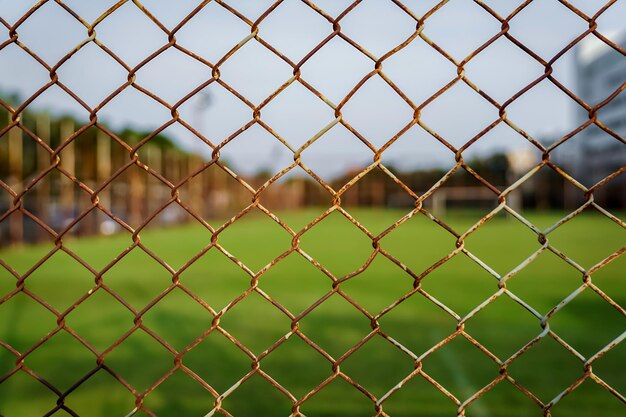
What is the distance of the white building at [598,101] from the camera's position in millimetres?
31562

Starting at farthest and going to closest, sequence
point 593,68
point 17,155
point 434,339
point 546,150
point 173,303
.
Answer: point 593,68
point 17,155
point 173,303
point 434,339
point 546,150

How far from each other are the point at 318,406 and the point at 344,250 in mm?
8523

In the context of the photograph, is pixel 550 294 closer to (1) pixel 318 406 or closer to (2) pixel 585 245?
(1) pixel 318 406

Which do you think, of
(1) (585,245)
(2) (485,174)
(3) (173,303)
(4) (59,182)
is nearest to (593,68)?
(2) (485,174)

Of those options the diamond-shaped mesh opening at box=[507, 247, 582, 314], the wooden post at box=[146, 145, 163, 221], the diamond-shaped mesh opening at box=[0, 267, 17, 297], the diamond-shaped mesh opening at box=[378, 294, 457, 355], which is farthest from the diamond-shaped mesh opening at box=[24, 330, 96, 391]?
the wooden post at box=[146, 145, 163, 221]

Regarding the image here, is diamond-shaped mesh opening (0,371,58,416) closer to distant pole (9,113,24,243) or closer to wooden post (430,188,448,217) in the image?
distant pole (9,113,24,243)

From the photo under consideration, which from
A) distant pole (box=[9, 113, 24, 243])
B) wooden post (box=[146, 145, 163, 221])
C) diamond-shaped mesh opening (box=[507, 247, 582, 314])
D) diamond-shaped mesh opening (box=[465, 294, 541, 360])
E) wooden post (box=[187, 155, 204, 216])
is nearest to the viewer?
diamond-shaped mesh opening (box=[465, 294, 541, 360])

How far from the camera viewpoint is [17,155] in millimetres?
10586

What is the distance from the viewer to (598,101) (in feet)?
141

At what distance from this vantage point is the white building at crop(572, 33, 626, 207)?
104ft

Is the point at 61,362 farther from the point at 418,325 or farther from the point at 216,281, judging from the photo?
the point at 216,281

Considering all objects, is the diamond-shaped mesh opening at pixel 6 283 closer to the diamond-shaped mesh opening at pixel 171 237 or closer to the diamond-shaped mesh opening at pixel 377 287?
the diamond-shaped mesh opening at pixel 171 237

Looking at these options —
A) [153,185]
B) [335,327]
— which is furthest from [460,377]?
[153,185]

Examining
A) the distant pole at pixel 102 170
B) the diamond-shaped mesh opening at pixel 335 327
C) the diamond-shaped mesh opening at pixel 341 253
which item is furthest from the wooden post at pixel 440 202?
the diamond-shaped mesh opening at pixel 335 327
